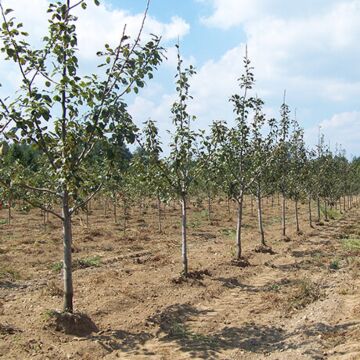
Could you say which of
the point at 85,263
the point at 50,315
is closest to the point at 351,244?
the point at 85,263

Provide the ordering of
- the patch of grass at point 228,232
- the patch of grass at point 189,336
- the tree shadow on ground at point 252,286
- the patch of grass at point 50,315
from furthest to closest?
the patch of grass at point 228,232 → the tree shadow on ground at point 252,286 → the patch of grass at point 50,315 → the patch of grass at point 189,336

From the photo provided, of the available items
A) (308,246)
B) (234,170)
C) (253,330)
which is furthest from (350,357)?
(308,246)

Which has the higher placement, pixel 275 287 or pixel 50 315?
pixel 50 315

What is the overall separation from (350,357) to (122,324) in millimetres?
4487

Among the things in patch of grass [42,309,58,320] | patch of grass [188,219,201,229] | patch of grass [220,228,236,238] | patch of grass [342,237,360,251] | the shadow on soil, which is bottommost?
the shadow on soil

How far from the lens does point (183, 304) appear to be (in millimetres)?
10305

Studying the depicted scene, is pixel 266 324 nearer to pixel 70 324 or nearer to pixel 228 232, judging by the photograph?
pixel 70 324

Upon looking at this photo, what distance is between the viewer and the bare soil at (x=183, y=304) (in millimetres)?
7523

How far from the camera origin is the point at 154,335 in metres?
8.27

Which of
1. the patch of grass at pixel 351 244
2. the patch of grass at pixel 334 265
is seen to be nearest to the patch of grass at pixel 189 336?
the patch of grass at pixel 334 265

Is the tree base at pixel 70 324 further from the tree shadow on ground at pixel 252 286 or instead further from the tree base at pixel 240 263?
the tree base at pixel 240 263

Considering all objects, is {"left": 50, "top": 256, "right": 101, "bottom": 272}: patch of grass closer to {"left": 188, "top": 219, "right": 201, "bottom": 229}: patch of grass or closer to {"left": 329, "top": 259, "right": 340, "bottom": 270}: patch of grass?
{"left": 329, "top": 259, "right": 340, "bottom": 270}: patch of grass

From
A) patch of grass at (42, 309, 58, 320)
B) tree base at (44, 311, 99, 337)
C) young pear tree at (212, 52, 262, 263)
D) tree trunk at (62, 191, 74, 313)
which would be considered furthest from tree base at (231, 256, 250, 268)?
patch of grass at (42, 309, 58, 320)

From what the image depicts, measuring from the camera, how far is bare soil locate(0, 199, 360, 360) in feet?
24.7
